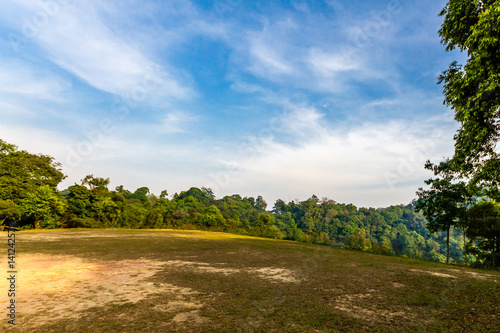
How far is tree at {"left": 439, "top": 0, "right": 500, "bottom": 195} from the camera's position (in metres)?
5.50

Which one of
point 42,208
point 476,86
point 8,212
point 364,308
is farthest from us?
point 42,208

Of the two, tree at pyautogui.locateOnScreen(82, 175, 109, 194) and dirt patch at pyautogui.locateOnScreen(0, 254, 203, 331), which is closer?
dirt patch at pyautogui.locateOnScreen(0, 254, 203, 331)

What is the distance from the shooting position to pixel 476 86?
20.9ft

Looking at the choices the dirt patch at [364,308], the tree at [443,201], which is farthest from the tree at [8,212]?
the tree at [443,201]

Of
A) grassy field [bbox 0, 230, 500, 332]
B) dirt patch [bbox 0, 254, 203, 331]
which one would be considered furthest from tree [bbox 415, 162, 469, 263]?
dirt patch [bbox 0, 254, 203, 331]

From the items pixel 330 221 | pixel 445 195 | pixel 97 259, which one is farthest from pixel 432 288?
pixel 330 221

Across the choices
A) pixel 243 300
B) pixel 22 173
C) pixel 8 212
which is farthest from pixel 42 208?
pixel 243 300

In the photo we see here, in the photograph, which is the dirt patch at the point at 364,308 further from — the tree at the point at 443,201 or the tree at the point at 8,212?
the tree at the point at 8,212

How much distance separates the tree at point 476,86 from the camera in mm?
5496

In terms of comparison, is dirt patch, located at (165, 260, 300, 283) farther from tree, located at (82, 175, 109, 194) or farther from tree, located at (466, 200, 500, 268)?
tree, located at (82, 175, 109, 194)

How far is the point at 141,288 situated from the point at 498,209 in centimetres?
2142

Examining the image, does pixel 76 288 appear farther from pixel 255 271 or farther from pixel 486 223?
pixel 486 223

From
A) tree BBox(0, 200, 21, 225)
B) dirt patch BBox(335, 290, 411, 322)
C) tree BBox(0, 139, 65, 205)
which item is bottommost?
tree BBox(0, 200, 21, 225)

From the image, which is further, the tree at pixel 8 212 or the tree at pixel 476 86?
the tree at pixel 8 212
